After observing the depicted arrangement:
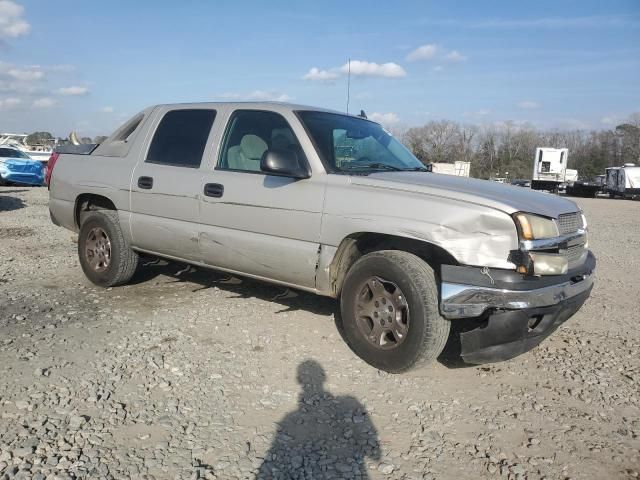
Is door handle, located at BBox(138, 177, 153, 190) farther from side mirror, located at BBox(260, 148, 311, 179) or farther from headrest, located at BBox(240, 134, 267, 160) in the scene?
side mirror, located at BBox(260, 148, 311, 179)

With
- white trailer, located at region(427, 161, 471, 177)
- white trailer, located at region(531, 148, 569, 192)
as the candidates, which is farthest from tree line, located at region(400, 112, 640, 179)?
white trailer, located at region(427, 161, 471, 177)

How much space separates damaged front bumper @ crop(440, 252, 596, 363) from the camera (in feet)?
11.1

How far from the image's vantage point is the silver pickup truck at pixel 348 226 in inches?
136

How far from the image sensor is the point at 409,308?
3646 millimetres

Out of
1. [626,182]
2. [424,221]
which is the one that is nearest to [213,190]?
[424,221]

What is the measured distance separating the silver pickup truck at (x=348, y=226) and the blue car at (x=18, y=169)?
1731cm

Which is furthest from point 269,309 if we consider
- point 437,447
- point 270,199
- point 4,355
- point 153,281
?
point 437,447

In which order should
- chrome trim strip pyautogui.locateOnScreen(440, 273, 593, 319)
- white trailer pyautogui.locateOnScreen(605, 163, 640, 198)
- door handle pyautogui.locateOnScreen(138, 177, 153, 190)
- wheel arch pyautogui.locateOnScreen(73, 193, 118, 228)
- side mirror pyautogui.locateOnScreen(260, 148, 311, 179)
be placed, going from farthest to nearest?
white trailer pyautogui.locateOnScreen(605, 163, 640, 198) < wheel arch pyautogui.locateOnScreen(73, 193, 118, 228) < door handle pyautogui.locateOnScreen(138, 177, 153, 190) < side mirror pyautogui.locateOnScreen(260, 148, 311, 179) < chrome trim strip pyautogui.locateOnScreen(440, 273, 593, 319)

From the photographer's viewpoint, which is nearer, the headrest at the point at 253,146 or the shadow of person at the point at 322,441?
the shadow of person at the point at 322,441

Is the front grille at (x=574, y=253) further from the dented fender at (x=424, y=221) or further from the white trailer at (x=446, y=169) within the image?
the white trailer at (x=446, y=169)

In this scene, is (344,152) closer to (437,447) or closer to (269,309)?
(269,309)

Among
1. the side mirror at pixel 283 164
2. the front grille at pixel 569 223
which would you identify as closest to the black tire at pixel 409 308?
the side mirror at pixel 283 164

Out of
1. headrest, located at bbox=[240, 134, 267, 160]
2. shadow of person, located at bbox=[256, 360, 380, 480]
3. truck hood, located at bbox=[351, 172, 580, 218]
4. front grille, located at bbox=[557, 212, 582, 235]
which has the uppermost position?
headrest, located at bbox=[240, 134, 267, 160]

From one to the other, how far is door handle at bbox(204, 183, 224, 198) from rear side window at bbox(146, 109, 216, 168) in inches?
11.5
